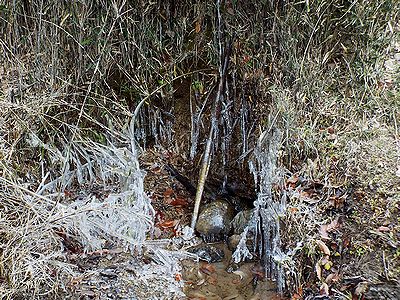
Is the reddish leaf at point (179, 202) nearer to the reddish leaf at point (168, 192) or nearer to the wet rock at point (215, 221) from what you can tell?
the reddish leaf at point (168, 192)

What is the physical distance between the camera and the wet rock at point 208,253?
4.00 metres

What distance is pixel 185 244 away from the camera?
4203mm

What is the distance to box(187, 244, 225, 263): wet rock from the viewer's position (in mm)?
3996

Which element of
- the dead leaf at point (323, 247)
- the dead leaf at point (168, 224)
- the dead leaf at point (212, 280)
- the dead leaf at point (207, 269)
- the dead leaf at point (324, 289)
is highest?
the dead leaf at point (323, 247)

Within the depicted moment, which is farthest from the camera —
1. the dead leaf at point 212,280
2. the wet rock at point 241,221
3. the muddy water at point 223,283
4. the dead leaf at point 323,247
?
the wet rock at point 241,221

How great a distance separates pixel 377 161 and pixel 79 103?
2.83 m

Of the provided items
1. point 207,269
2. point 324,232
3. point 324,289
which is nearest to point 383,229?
point 324,232

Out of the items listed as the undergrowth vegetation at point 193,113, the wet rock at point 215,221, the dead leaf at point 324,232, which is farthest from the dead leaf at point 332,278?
the wet rock at point 215,221

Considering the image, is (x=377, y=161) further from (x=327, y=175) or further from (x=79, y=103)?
(x=79, y=103)

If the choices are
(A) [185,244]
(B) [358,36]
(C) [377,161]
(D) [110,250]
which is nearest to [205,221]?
(A) [185,244]

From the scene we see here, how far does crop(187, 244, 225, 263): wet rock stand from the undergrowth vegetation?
1.78 ft

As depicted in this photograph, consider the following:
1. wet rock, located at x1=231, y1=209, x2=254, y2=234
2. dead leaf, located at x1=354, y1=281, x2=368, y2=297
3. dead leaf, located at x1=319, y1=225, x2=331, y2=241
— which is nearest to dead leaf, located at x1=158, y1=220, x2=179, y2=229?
wet rock, located at x1=231, y1=209, x2=254, y2=234

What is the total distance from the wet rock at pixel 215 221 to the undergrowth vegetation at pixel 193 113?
50 cm

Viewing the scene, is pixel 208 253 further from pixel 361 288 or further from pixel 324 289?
pixel 361 288
